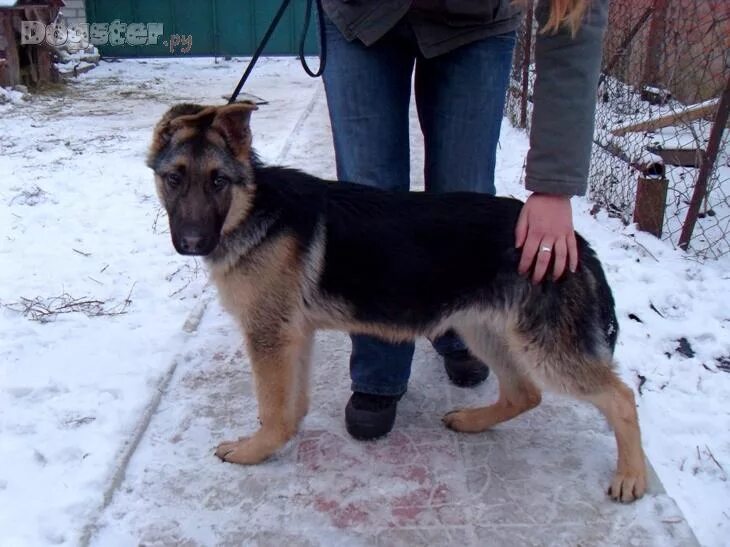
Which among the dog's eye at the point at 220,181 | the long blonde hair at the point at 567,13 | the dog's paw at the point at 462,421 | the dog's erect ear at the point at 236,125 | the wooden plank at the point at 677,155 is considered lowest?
the dog's paw at the point at 462,421

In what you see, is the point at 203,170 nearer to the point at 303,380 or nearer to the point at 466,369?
the point at 303,380

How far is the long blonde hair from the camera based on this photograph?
213 centimetres

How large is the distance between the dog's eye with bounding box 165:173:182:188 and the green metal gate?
16.6 metres

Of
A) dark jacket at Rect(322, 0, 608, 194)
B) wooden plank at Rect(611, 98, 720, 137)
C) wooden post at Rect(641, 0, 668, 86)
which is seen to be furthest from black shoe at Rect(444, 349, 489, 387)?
wooden post at Rect(641, 0, 668, 86)

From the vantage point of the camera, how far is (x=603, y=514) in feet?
8.50

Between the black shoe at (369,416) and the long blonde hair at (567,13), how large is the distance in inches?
69.2

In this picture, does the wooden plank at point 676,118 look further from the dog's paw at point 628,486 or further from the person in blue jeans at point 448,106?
the dog's paw at point 628,486

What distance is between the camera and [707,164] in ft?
15.7

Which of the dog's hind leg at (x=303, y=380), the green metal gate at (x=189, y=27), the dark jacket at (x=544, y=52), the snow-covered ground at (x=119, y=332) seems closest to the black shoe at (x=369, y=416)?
the dog's hind leg at (x=303, y=380)

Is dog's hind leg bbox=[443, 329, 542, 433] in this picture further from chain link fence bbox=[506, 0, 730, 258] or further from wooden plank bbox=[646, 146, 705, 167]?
wooden plank bbox=[646, 146, 705, 167]

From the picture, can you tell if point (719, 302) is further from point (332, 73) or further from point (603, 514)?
point (332, 73)

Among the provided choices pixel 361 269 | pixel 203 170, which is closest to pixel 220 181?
pixel 203 170

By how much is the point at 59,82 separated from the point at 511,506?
13.8 meters

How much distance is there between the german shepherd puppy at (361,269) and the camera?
8.35 ft
